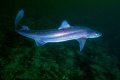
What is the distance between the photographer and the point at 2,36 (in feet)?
27.7

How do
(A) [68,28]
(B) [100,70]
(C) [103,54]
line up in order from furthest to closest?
(C) [103,54]
(B) [100,70]
(A) [68,28]

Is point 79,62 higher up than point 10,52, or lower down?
lower down

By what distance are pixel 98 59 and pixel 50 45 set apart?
4.10 meters

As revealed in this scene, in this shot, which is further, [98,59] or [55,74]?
[98,59]

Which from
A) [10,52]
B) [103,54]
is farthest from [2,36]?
[103,54]

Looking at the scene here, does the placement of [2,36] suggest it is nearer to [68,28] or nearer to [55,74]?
[55,74]

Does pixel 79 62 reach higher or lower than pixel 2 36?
lower

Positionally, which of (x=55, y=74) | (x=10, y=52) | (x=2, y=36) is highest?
(x=2, y=36)

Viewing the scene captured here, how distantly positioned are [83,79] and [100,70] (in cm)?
195

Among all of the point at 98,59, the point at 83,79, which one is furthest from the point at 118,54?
the point at 83,79

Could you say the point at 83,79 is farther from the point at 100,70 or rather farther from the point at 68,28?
the point at 68,28

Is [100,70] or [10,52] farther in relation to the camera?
[100,70]

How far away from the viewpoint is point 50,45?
30.3ft

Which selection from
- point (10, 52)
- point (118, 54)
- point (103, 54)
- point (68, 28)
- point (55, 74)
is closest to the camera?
point (68, 28)
